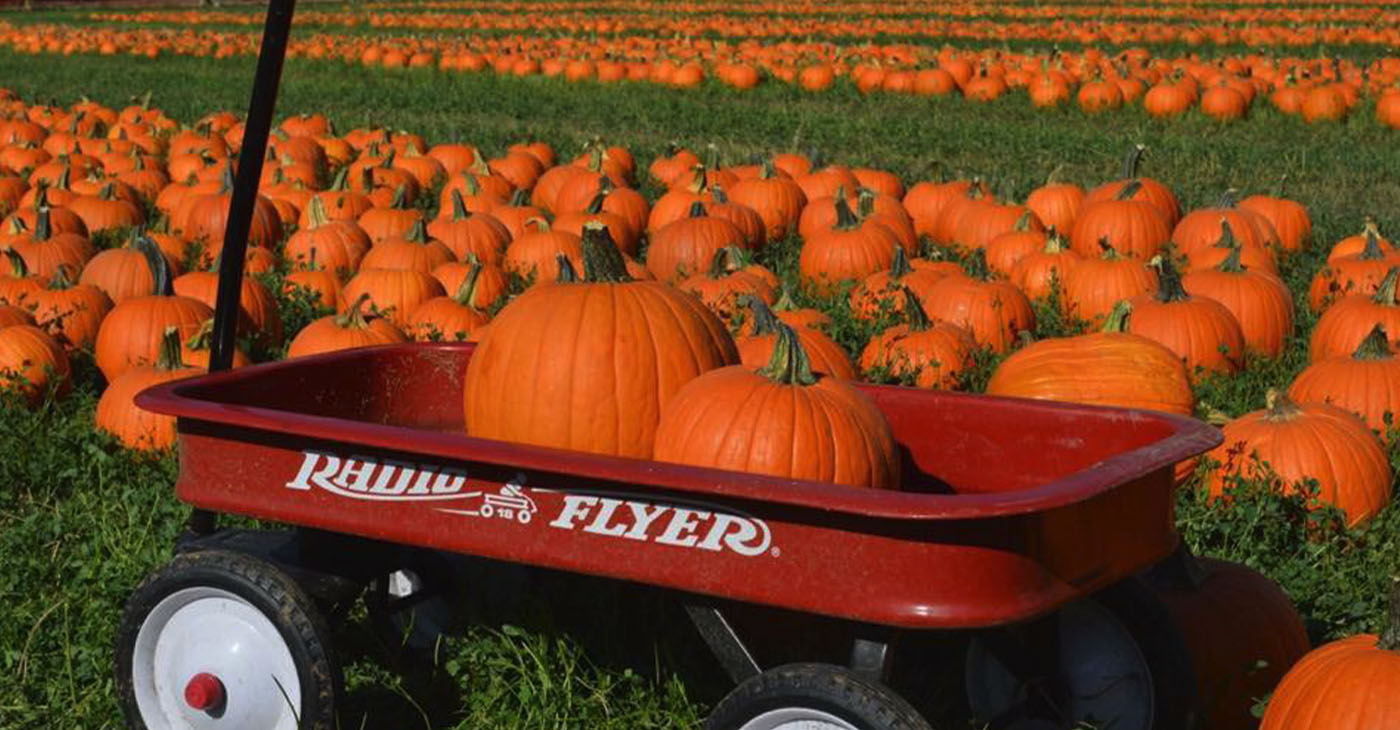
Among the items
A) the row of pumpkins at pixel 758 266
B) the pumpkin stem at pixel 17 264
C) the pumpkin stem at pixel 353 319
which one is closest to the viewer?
the row of pumpkins at pixel 758 266

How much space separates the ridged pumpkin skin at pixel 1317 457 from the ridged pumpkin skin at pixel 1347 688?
1.38 meters

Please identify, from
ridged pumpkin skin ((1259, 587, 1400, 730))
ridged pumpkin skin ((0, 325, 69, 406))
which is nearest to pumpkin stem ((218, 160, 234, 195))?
ridged pumpkin skin ((0, 325, 69, 406))

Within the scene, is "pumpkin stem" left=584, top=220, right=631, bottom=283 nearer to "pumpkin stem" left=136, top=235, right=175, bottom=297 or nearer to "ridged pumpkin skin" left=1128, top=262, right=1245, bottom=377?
"ridged pumpkin skin" left=1128, top=262, right=1245, bottom=377

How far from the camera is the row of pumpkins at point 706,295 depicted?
12.2 feet

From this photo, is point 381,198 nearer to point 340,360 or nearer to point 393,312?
point 393,312

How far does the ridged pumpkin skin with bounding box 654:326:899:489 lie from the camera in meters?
3.41

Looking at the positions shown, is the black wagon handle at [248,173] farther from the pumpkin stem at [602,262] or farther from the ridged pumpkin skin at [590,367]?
the pumpkin stem at [602,262]

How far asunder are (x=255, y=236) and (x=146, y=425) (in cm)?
327

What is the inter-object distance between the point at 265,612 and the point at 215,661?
201mm

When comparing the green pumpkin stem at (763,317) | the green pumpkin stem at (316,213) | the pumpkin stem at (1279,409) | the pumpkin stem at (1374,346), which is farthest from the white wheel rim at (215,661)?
the green pumpkin stem at (316,213)

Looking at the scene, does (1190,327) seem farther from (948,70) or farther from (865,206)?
(948,70)

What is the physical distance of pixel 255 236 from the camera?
345 inches

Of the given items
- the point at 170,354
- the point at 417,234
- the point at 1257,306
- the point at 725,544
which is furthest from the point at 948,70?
the point at 725,544

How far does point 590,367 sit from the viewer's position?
3.70 meters
